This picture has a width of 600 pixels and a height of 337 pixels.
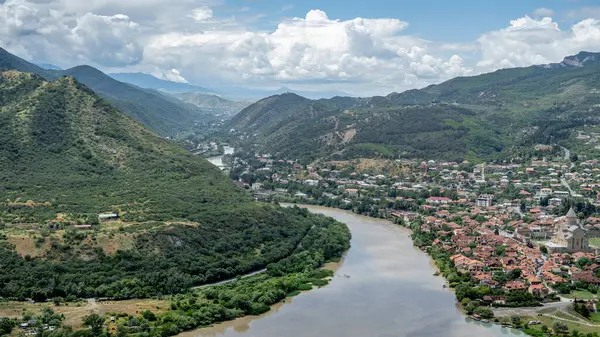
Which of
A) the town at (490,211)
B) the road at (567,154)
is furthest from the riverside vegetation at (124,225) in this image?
the road at (567,154)

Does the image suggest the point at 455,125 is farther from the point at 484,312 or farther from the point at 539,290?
the point at 484,312

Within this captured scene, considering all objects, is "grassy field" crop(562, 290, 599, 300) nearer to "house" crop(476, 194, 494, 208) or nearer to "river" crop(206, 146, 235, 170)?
"house" crop(476, 194, 494, 208)

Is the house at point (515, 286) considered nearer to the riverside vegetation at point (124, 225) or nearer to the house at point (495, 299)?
the house at point (495, 299)

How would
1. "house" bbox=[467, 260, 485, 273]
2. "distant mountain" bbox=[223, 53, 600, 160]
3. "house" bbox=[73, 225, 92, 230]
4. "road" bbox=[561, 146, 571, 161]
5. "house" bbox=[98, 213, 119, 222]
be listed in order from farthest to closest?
"distant mountain" bbox=[223, 53, 600, 160] → "road" bbox=[561, 146, 571, 161] → "house" bbox=[98, 213, 119, 222] → "house" bbox=[73, 225, 92, 230] → "house" bbox=[467, 260, 485, 273]

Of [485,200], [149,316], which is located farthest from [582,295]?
[485,200]

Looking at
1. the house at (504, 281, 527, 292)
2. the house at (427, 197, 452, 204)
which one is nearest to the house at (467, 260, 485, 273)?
the house at (504, 281, 527, 292)
